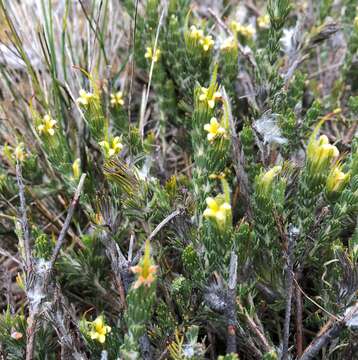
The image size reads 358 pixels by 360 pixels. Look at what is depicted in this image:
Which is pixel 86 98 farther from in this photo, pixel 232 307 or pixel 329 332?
pixel 329 332

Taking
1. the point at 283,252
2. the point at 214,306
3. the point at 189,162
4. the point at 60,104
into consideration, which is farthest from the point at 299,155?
the point at 60,104

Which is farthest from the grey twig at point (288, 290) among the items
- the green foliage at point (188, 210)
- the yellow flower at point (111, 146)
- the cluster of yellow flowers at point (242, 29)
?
the cluster of yellow flowers at point (242, 29)

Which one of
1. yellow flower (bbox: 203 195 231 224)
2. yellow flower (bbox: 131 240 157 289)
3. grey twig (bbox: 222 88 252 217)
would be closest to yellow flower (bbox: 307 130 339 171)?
yellow flower (bbox: 203 195 231 224)

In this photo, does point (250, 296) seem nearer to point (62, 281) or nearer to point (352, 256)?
point (352, 256)

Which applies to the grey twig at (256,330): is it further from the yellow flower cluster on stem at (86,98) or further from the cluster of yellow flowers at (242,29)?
the cluster of yellow flowers at (242,29)

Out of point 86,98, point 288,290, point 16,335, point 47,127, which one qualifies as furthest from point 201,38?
point 16,335

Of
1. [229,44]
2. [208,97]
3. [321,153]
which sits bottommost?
[321,153]
